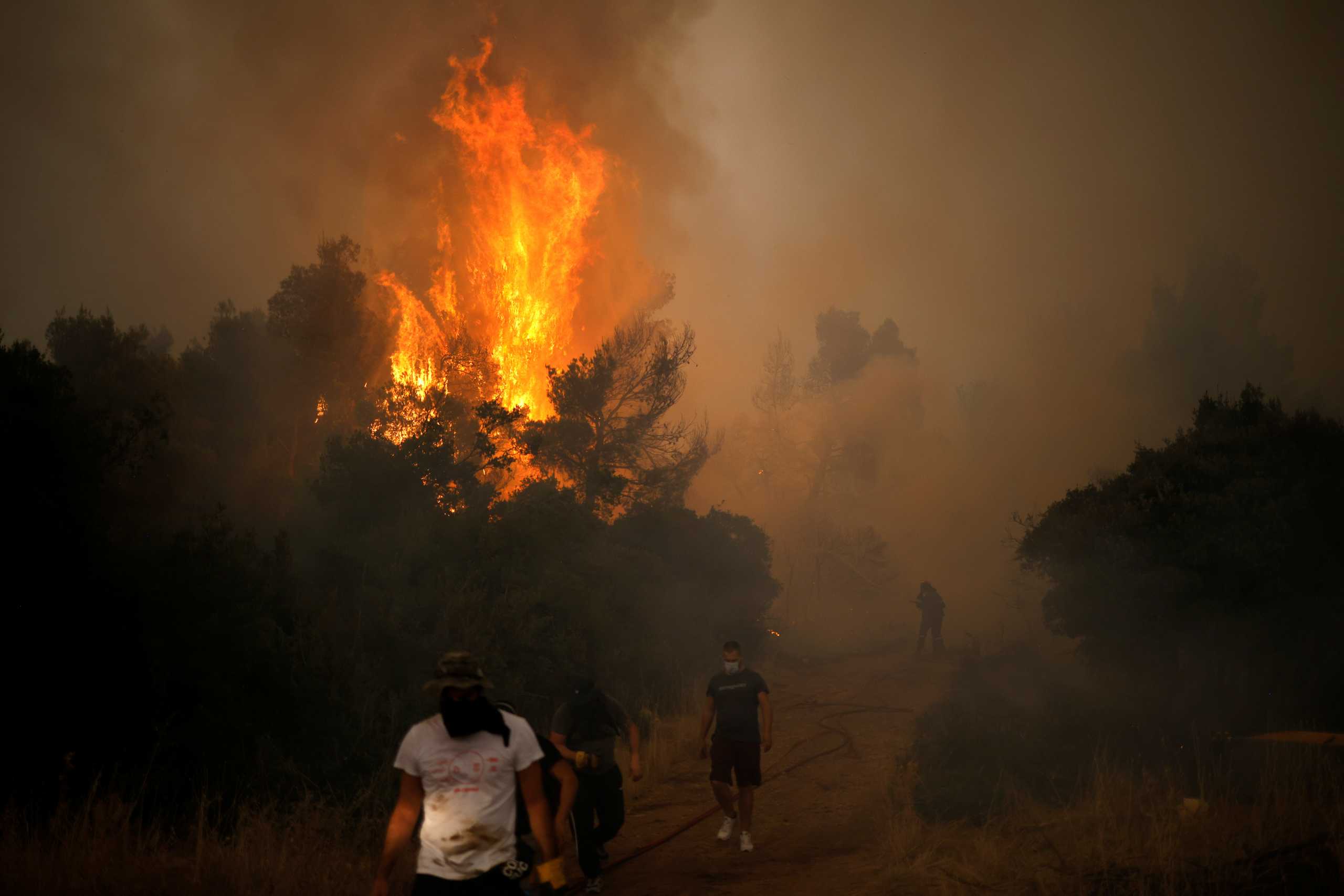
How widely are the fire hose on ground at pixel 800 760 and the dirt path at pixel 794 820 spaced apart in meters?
0.05

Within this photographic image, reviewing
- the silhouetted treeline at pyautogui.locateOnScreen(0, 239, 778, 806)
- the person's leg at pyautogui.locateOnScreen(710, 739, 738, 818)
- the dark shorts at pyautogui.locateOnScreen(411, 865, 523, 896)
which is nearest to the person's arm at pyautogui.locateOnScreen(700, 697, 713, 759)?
the person's leg at pyautogui.locateOnScreen(710, 739, 738, 818)

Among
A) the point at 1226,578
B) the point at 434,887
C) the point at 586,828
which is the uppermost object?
the point at 1226,578

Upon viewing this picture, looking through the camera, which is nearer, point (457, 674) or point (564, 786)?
point (457, 674)

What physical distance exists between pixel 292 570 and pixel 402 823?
1264cm

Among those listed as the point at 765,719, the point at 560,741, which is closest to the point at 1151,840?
the point at 765,719

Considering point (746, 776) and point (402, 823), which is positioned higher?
point (402, 823)

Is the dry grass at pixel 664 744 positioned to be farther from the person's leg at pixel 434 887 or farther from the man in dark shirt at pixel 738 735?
the person's leg at pixel 434 887

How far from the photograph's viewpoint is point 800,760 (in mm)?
14047

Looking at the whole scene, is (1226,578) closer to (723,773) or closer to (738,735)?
(738,735)

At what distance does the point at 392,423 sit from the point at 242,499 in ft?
15.8

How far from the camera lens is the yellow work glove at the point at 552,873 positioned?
4.21 metres

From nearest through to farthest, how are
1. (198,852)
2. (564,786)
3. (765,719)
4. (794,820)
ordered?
(564,786)
(198,852)
(765,719)
(794,820)

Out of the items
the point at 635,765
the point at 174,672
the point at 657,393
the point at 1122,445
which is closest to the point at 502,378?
the point at 657,393

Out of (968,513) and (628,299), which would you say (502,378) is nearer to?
(628,299)
